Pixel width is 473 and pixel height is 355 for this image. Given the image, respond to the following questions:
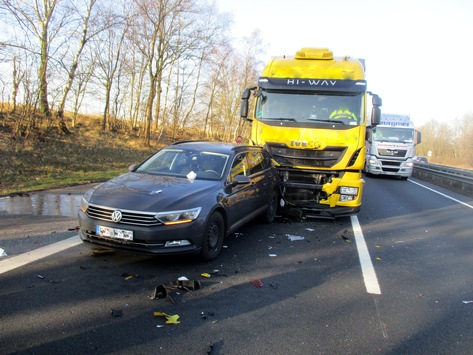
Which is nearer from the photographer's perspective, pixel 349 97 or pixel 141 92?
pixel 349 97

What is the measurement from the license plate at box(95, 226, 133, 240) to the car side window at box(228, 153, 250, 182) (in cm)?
191

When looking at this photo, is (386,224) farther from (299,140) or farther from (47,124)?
(47,124)

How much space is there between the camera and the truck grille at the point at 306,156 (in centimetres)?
787

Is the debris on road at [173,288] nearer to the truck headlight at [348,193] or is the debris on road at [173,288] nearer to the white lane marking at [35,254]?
the white lane marking at [35,254]

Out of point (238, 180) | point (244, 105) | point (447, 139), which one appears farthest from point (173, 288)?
point (447, 139)

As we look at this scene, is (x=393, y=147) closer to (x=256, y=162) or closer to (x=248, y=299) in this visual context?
(x=256, y=162)

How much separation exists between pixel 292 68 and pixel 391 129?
1262 cm

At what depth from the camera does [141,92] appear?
36969mm

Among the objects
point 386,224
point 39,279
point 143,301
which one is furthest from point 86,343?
point 386,224

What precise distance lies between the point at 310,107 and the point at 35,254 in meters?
6.18

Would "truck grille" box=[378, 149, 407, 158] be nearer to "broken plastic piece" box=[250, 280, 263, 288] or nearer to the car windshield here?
the car windshield

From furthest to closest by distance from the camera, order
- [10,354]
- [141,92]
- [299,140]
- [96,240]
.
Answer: [141,92]
[299,140]
[96,240]
[10,354]

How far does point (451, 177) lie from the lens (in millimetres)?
18297

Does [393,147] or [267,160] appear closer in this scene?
[267,160]
